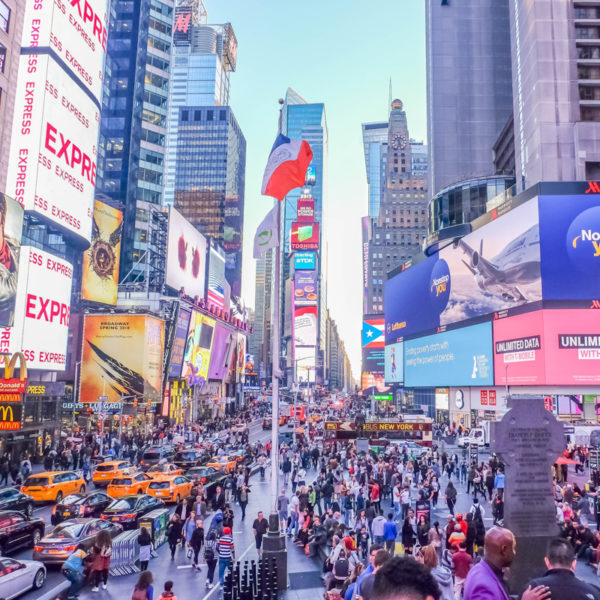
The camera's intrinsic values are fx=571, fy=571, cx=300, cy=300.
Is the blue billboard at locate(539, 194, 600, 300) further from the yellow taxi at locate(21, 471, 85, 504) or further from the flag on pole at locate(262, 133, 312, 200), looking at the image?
the yellow taxi at locate(21, 471, 85, 504)

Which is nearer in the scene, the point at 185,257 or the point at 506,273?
the point at 506,273

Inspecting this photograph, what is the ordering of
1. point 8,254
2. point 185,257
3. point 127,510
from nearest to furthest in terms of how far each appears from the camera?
point 127,510 < point 8,254 < point 185,257

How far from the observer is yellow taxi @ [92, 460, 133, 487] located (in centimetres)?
2908

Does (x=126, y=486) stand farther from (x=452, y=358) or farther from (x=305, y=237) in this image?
(x=305, y=237)

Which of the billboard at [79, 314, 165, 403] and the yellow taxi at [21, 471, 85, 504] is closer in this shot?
the yellow taxi at [21, 471, 85, 504]

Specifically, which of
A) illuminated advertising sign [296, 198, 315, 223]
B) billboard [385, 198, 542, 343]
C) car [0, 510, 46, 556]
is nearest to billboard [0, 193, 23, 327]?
car [0, 510, 46, 556]

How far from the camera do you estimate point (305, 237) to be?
16950 cm

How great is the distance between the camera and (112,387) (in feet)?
197

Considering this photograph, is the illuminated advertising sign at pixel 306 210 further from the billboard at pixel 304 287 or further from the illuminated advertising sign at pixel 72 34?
the illuminated advertising sign at pixel 72 34

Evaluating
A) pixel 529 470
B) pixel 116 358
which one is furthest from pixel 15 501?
pixel 116 358

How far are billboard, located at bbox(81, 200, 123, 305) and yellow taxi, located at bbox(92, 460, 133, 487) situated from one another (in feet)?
110

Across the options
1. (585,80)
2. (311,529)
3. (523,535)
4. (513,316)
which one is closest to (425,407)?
(513,316)

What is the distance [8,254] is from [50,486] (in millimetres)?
14311

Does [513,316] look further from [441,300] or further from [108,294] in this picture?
[108,294]
